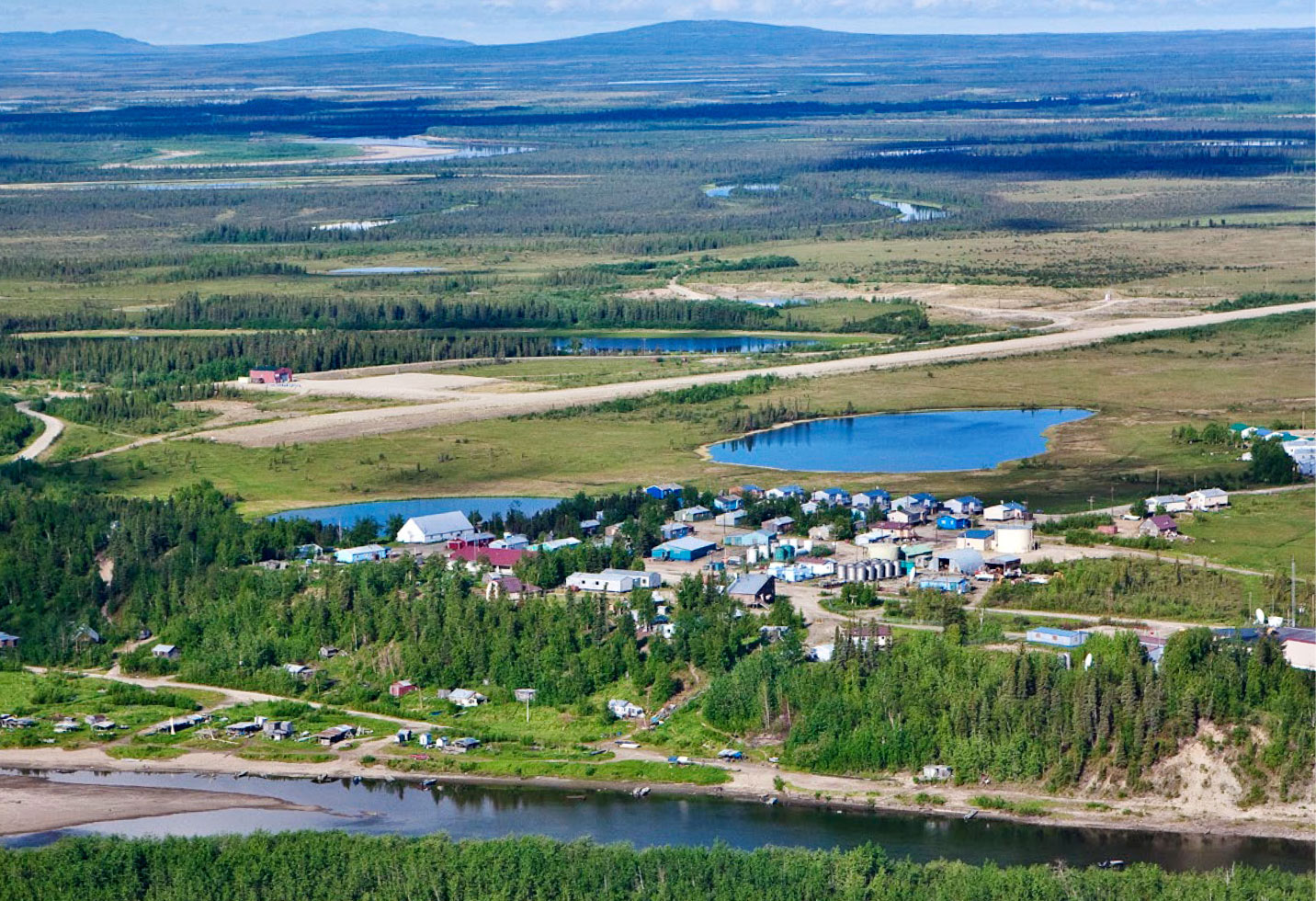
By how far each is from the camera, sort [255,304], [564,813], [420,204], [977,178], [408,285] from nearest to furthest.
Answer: [564,813] → [255,304] → [408,285] → [420,204] → [977,178]

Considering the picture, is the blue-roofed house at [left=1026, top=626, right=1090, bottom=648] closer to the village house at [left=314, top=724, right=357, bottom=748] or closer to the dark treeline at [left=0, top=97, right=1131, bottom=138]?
the village house at [left=314, top=724, right=357, bottom=748]

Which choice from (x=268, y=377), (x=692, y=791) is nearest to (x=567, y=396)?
(x=268, y=377)

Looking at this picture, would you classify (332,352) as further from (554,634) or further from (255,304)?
(554,634)

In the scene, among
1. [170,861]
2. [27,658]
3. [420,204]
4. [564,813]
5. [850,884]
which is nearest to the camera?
[850,884]

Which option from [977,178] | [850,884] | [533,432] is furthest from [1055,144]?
[850,884]

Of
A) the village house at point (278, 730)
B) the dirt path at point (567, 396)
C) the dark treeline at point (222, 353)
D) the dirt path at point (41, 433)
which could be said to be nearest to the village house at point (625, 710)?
the village house at point (278, 730)

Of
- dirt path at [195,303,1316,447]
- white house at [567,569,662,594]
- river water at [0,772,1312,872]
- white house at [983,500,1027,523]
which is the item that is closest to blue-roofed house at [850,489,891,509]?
white house at [983,500,1027,523]

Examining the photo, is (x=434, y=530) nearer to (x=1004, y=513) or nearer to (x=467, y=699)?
(x=467, y=699)
